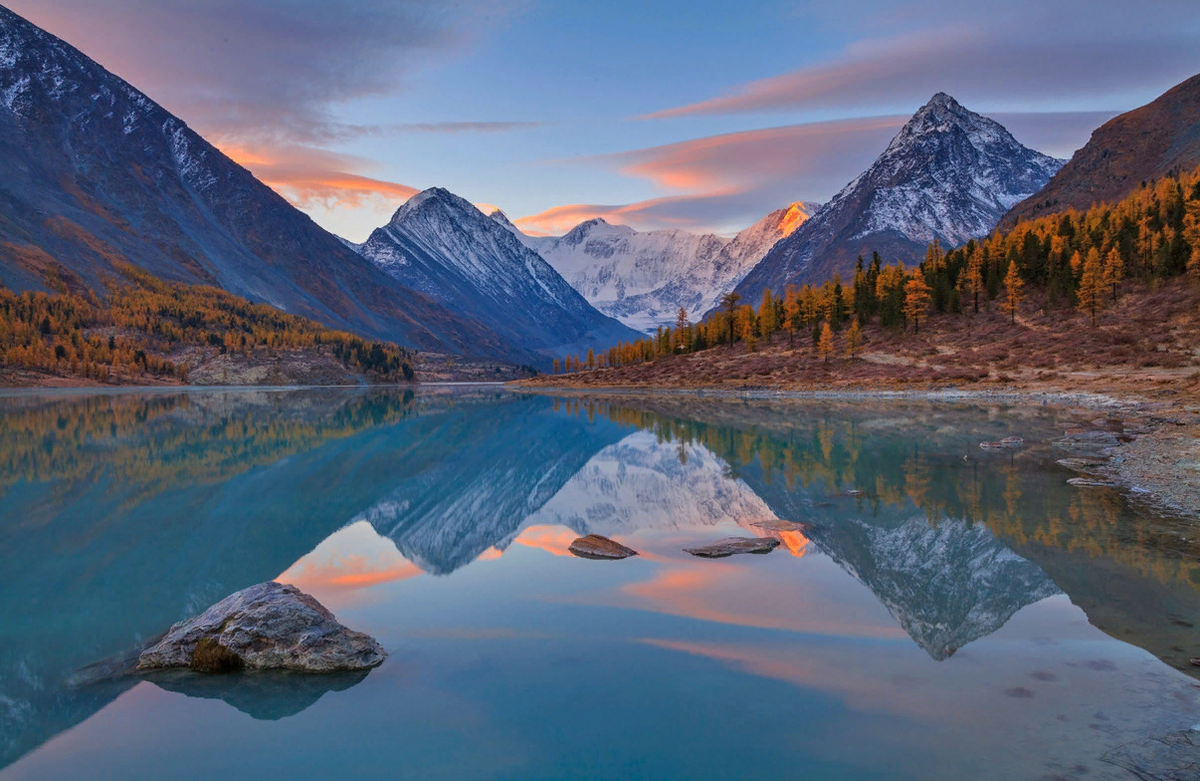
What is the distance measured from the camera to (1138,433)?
43.6 meters

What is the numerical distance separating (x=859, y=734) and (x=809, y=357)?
417 ft

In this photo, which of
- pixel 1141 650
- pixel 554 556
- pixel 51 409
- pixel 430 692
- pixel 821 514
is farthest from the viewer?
pixel 51 409

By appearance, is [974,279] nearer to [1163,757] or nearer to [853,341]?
[853,341]

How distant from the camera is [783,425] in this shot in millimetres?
63938

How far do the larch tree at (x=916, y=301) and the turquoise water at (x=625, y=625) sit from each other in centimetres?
9619

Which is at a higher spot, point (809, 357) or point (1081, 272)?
point (1081, 272)

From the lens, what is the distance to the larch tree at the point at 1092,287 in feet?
335

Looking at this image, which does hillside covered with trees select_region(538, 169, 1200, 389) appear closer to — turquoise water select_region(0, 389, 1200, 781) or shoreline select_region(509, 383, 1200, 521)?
shoreline select_region(509, 383, 1200, 521)

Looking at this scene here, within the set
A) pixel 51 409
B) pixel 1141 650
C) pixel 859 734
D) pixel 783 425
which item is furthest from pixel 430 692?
pixel 51 409

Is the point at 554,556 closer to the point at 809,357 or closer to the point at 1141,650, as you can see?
the point at 1141,650

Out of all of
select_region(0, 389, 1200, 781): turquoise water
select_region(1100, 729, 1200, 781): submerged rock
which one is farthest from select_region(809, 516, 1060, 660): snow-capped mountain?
select_region(1100, 729, 1200, 781): submerged rock

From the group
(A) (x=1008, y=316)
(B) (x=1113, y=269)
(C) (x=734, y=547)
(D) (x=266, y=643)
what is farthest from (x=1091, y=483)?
(A) (x=1008, y=316)

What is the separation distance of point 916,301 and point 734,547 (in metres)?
118

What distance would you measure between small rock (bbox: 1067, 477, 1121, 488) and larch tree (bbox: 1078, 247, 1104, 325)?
88.6 meters
